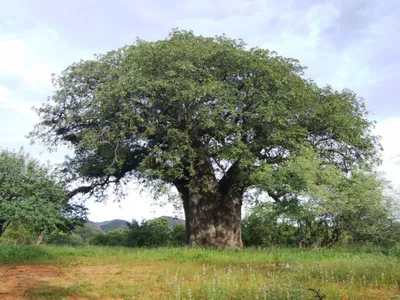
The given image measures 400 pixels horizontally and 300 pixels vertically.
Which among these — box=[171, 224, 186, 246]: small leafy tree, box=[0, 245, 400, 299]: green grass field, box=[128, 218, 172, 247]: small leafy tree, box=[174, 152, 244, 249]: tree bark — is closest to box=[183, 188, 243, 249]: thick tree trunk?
box=[174, 152, 244, 249]: tree bark

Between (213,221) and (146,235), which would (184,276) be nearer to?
(213,221)

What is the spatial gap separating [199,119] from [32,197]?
401 inches

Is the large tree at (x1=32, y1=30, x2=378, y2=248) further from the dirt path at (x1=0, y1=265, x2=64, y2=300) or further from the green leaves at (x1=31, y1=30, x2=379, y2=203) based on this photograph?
the dirt path at (x1=0, y1=265, x2=64, y2=300)

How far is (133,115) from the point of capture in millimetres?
18703

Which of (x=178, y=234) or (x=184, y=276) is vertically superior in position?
(x=178, y=234)

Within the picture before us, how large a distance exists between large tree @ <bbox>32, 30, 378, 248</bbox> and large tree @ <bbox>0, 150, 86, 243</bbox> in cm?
208

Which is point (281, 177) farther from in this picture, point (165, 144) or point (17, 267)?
point (17, 267)

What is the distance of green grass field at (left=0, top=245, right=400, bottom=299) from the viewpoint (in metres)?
8.06

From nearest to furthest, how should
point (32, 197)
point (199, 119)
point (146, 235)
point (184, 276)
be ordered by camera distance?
point (184, 276) → point (199, 119) → point (32, 197) → point (146, 235)

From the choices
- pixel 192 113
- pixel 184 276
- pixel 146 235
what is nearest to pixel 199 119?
pixel 192 113

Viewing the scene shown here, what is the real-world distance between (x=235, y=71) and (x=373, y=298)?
14045mm

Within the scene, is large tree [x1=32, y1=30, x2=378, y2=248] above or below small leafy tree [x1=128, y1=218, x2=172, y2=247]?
above

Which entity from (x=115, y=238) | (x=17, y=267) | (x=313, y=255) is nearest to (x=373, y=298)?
(x=313, y=255)

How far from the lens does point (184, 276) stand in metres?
10.4
